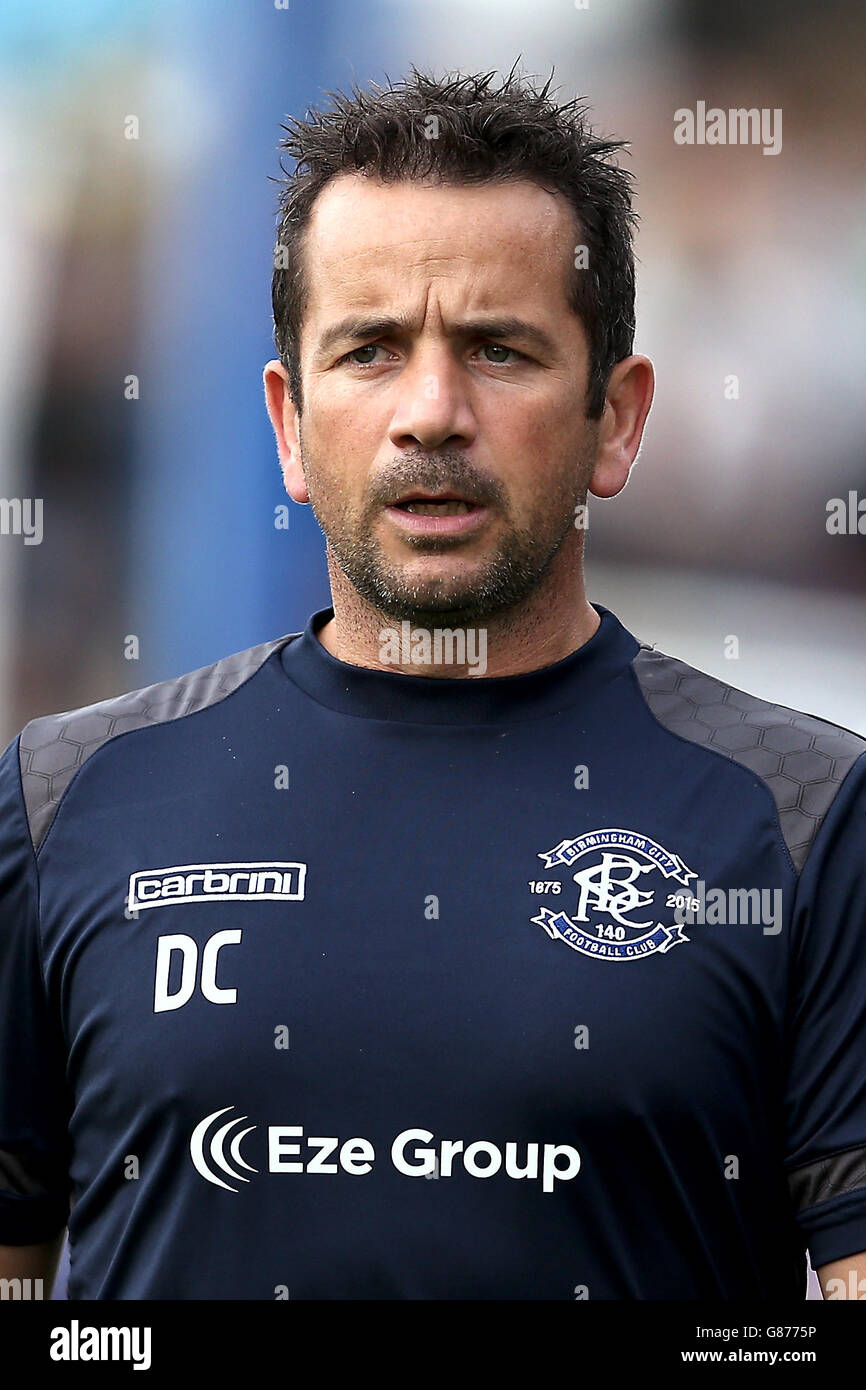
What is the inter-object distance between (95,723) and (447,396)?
0.59m

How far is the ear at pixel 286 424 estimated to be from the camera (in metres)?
1.95

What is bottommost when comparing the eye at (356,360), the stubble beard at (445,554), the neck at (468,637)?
the neck at (468,637)

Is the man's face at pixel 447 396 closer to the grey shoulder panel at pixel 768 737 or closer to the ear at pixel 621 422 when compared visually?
the ear at pixel 621 422

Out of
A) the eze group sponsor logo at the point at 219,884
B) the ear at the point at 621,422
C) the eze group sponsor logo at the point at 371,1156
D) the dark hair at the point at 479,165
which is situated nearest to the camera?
the eze group sponsor logo at the point at 371,1156

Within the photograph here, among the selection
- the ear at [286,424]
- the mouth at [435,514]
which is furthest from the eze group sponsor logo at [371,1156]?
the ear at [286,424]

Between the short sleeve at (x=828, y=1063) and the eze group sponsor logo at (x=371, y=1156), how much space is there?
0.25 meters

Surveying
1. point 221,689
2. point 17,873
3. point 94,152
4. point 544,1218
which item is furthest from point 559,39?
point 544,1218

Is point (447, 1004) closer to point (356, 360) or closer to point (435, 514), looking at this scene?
point (435, 514)

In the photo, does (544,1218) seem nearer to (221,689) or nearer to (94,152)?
(221,689)

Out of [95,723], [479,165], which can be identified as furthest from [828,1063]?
[479,165]

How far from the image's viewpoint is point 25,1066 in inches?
69.2

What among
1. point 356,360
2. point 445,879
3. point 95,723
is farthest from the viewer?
point 95,723

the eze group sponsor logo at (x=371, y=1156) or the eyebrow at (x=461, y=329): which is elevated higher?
the eyebrow at (x=461, y=329)
